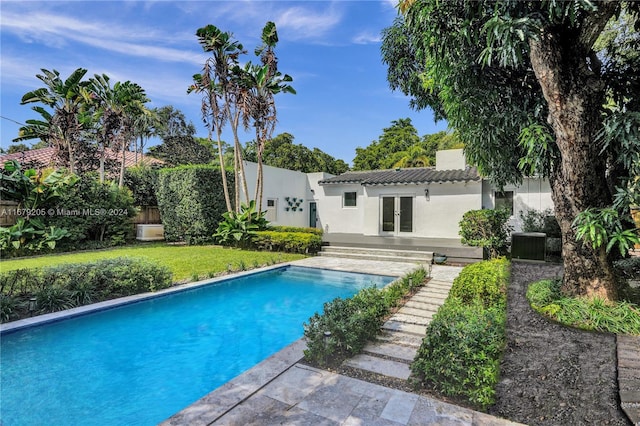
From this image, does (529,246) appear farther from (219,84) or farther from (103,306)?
(219,84)

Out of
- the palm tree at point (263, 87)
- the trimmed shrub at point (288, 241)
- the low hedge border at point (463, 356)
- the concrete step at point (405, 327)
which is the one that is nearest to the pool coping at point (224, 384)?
the concrete step at point (405, 327)

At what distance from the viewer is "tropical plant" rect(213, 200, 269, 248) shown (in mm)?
16359

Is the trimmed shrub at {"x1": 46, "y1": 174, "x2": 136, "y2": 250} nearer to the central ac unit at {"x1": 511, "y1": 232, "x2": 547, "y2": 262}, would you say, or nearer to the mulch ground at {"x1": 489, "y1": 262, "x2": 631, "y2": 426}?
the mulch ground at {"x1": 489, "y1": 262, "x2": 631, "y2": 426}

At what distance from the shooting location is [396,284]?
26.2 feet

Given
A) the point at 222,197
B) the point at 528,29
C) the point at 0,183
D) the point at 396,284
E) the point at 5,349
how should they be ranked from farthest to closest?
the point at 222,197
the point at 0,183
the point at 396,284
the point at 5,349
the point at 528,29

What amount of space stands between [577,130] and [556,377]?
149 inches

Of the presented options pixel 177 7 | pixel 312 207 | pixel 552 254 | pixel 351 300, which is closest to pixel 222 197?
pixel 312 207

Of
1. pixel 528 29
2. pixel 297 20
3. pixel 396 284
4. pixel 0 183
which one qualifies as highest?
pixel 297 20

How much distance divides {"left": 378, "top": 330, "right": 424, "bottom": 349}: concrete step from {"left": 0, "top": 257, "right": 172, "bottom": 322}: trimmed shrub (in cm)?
656

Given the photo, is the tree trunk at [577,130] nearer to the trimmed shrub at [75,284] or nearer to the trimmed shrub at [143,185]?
the trimmed shrub at [75,284]

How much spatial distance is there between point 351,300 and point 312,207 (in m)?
18.1

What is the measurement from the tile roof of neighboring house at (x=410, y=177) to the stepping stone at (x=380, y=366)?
13.6 m

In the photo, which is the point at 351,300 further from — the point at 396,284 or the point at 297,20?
the point at 297,20

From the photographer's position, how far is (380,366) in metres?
4.29
